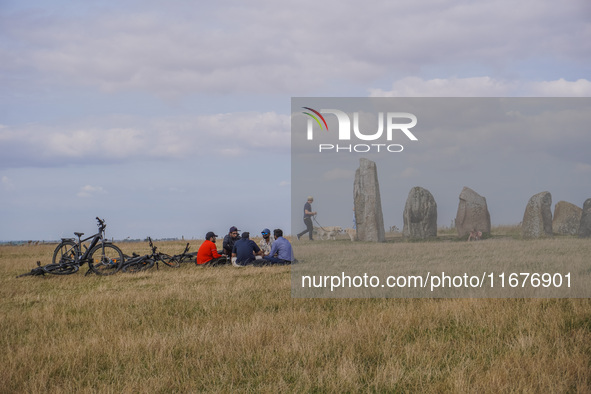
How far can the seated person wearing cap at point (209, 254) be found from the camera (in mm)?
17812

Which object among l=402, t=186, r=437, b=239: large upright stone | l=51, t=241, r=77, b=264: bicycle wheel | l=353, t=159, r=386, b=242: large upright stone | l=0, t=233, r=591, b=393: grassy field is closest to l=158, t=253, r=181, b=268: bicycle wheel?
l=51, t=241, r=77, b=264: bicycle wheel

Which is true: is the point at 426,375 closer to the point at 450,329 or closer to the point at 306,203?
the point at 450,329

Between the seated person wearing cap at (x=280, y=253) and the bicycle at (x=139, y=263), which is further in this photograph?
the seated person wearing cap at (x=280, y=253)

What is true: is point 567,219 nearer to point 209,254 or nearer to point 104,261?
point 209,254

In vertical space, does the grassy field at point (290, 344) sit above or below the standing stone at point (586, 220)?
below

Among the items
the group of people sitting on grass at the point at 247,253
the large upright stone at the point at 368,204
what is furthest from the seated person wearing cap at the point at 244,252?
the large upright stone at the point at 368,204

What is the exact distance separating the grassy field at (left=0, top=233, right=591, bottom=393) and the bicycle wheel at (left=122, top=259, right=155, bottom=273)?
4.97 m

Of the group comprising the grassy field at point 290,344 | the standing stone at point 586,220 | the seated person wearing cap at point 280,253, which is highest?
the standing stone at point 586,220

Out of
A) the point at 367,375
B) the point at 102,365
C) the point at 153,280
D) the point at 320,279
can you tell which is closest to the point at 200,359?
the point at 102,365

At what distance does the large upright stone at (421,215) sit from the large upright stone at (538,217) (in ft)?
14.7

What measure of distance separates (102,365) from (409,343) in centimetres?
389

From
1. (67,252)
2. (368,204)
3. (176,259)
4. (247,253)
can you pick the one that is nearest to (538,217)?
(368,204)

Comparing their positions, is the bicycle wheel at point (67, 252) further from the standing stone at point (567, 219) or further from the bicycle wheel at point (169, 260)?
the standing stone at point (567, 219)

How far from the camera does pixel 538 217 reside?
2736cm
